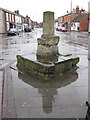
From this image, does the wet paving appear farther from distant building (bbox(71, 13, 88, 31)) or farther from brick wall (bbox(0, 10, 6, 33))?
distant building (bbox(71, 13, 88, 31))

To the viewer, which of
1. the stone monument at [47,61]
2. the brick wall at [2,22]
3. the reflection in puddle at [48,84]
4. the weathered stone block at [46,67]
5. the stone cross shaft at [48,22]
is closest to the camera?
the reflection in puddle at [48,84]

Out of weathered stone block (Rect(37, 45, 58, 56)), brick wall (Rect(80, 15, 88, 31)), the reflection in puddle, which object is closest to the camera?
Answer: the reflection in puddle

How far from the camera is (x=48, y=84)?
15.8 feet

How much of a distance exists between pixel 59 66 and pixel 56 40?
1.62 m

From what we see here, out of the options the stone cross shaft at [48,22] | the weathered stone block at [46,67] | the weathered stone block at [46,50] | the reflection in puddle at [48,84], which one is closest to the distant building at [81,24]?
the stone cross shaft at [48,22]

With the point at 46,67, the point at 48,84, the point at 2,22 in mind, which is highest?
the point at 2,22

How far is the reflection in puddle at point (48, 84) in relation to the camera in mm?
3668

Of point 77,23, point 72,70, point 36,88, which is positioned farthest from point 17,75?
point 77,23

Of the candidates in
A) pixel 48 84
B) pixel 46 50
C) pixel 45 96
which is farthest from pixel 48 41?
pixel 45 96

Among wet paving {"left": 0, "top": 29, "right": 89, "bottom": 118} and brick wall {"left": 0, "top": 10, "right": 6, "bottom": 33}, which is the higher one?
brick wall {"left": 0, "top": 10, "right": 6, "bottom": 33}

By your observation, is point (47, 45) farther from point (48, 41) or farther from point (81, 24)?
point (81, 24)

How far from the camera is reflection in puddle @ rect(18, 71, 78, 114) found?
367cm

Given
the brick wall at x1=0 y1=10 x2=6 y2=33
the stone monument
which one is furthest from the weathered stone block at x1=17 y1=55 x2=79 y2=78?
the brick wall at x1=0 y1=10 x2=6 y2=33

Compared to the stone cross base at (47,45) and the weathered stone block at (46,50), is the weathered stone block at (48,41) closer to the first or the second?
the stone cross base at (47,45)
